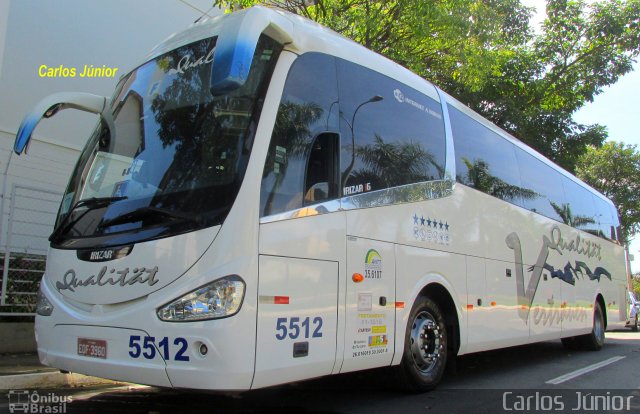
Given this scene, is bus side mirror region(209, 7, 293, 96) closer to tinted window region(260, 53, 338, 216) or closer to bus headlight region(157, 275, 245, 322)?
tinted window region(260, 53, 338, 216)

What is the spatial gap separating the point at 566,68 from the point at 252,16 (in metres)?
12.5

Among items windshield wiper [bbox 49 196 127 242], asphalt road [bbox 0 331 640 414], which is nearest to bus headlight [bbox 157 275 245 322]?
windshield wiper [bbox 49 196 127 242]

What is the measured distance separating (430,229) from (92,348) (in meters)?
3.63

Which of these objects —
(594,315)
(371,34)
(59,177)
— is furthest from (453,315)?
(59,177)

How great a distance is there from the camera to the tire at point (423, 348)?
18.2 feet

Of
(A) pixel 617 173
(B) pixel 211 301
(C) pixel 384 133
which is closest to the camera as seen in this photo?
(B) pixel 211 301

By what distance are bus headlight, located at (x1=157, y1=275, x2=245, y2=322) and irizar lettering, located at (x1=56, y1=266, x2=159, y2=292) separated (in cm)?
30

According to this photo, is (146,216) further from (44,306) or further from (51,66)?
(51,66)

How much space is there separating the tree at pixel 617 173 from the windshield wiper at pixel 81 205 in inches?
1109

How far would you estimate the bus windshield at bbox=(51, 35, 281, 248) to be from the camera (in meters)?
3.94

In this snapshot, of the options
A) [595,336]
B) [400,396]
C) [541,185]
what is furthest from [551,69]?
[400,396]

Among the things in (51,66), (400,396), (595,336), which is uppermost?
(51,66)

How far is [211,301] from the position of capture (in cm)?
370

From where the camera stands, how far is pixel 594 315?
11062 millimetres
